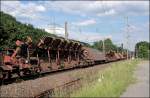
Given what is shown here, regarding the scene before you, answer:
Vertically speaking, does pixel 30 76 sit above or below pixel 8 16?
below

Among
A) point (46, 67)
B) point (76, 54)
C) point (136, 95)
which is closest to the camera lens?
point (136, 95)

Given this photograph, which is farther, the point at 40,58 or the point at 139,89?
the point at 40,58

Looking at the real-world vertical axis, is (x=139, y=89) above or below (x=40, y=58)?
below

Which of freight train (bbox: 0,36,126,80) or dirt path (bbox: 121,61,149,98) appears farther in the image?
freight train (bbox: 0,36,126,80)

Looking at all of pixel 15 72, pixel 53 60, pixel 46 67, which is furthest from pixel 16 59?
pixel 53 60

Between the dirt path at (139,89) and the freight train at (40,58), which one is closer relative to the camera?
the dirt path at (139,89)

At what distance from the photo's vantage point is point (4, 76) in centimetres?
2273

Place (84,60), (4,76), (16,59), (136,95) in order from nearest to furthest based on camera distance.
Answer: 1. (136,95)
2. (4,76)
3. (16,59)
4. (84,60)

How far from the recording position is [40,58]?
30.2 metres

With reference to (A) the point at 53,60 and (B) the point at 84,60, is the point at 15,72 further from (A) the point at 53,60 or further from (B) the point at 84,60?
(B) the point at 84,60

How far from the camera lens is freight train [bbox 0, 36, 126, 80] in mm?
23469

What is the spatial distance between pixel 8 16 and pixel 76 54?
44.1 feet

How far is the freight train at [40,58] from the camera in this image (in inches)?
924

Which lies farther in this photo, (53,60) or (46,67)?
(53,60)
